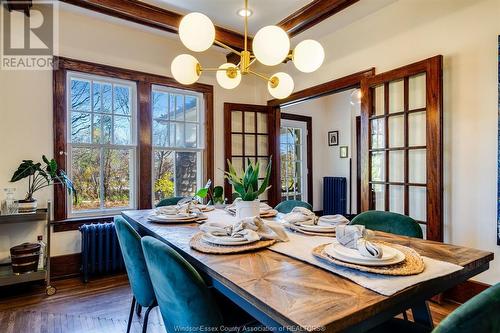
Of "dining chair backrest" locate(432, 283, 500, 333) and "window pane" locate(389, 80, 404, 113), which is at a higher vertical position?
"window pane" locate(389, 80, 404, 113)

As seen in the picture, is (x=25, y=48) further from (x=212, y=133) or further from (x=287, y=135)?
(x=287, y=135)

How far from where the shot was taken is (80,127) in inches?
126

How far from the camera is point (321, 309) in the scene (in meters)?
0.76

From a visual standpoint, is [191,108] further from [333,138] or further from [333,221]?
[333,138]

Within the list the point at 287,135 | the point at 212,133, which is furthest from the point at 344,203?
the point at 212,133

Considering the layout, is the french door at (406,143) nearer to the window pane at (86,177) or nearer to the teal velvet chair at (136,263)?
the teal velvet chair at (136,263)

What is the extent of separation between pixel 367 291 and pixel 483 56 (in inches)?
93.0

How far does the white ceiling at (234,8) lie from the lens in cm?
281

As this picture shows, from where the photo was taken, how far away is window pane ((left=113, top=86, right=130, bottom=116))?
3418 mm

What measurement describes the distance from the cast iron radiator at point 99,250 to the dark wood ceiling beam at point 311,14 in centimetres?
291

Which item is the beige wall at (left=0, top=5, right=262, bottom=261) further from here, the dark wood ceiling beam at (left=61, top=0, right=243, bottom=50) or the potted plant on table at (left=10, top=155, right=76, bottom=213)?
the dark wood ceiling beam at (left=61, top=0, right=243, bottom=50)

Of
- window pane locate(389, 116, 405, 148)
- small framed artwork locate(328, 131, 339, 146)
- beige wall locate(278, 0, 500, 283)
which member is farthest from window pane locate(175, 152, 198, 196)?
small framed artwork locate(328, 131, 339, 146)

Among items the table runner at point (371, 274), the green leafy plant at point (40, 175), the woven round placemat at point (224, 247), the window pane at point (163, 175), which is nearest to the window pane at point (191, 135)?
the window pane at point (163, 175)

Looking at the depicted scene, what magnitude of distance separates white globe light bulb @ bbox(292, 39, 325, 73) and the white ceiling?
3.81 ft
